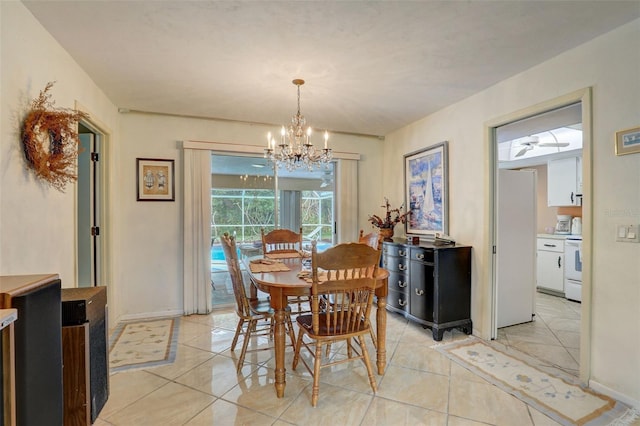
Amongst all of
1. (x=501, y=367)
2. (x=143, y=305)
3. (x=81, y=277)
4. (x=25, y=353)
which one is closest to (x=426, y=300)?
(x=501, y=367)

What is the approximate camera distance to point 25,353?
0.99 meters

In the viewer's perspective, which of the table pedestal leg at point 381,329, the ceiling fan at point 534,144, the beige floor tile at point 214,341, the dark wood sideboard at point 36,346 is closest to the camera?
the dark wood sideboard at point 36,346

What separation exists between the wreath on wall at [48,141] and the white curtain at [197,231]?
1588 mm

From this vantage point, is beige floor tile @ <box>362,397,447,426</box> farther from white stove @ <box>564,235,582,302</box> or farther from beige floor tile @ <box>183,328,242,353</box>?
white stove @ <box>564,235,582,302</box>

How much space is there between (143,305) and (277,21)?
340 cm

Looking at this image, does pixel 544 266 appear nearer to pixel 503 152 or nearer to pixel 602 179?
pixel 503 152

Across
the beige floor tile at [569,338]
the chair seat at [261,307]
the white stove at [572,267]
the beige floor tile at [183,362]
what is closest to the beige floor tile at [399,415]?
the chair seat at [261,307]

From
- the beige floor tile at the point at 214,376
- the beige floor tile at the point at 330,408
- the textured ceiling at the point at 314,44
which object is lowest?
the beige floor tile at the point at 214,376

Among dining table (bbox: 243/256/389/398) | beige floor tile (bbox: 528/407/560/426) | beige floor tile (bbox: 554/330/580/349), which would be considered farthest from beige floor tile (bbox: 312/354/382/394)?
beige floor tile (bbox: 554/330/580/349)

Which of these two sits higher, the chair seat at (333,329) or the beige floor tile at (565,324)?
the chair seat at (333,329)

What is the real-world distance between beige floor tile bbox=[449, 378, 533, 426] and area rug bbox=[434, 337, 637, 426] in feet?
0.31

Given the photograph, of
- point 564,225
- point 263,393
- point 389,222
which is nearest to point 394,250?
point 389,222

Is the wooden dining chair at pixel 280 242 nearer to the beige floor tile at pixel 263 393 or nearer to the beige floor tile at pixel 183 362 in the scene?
the beige floor tile at pixel 183 362

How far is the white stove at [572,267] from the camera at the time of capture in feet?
13.7
